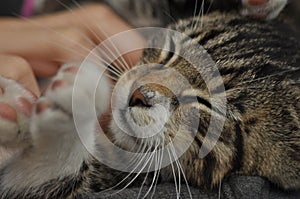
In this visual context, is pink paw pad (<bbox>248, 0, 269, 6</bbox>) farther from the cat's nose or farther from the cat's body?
the cat's nose

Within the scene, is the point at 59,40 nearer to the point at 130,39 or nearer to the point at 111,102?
the point at 130,39

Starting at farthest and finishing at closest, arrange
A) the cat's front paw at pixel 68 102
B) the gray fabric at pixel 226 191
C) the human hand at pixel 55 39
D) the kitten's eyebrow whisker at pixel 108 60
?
the human hand at pixel 55 39
the kitten's eyebrow whisker at pixel 108 60
the gray fabric at pixel 226 191
the cat's front paw at pixel 68 102

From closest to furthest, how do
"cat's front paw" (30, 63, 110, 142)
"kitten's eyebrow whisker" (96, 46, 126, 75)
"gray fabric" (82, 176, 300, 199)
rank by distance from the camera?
"cat's front paw" (30, 63, 110, 142), "gray fabric" (82, 176, 300, 199), "kitten's eyebrow whisker" (96, 46, 126, 75)

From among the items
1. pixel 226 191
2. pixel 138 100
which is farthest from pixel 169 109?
pixel 226 191

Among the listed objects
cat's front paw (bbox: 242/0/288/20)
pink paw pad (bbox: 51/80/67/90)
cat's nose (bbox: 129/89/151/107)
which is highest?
cat's front paw (bbox: 242/0/288/20)

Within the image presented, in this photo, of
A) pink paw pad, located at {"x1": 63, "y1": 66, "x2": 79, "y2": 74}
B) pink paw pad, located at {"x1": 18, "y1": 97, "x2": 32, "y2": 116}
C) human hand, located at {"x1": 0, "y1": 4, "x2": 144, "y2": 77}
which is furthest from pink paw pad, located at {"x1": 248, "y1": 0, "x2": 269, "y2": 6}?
pink paw pad, located at {"x1": 18, "y1": 97, "x2": 32, "y2": 116}

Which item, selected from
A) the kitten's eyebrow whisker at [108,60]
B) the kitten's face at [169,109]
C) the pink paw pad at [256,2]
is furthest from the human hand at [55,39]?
the pink paw pad at [256,2]

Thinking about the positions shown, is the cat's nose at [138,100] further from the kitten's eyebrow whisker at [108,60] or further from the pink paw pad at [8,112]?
the pink paw pad at [8,112]
